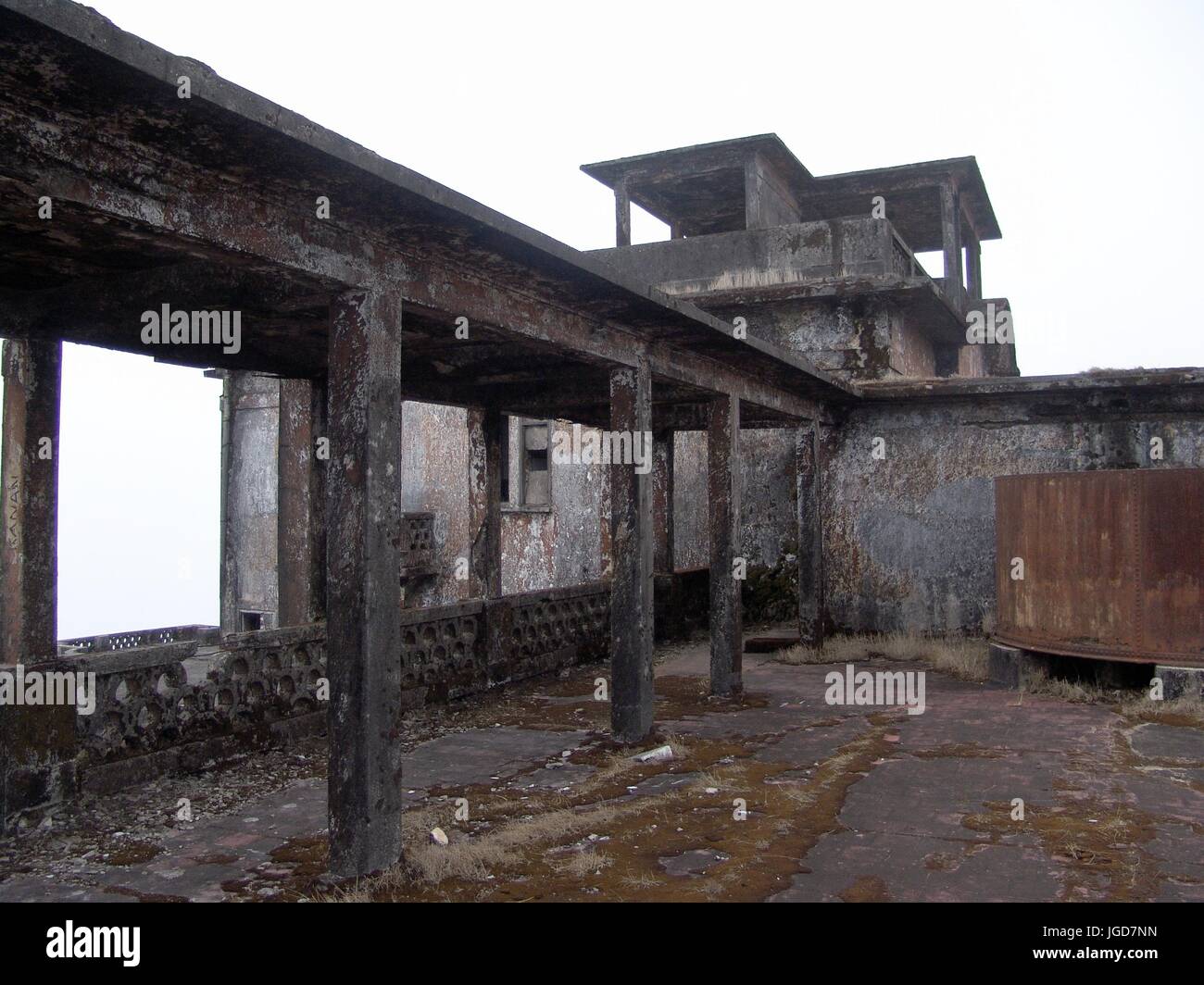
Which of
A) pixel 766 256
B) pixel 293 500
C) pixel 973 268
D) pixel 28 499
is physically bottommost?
pixel 28 499

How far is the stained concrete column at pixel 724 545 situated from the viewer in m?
9.04

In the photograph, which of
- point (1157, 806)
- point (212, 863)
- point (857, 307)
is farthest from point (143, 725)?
point (857, 307)

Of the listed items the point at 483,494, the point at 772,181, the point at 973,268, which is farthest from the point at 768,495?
the point at 973,268

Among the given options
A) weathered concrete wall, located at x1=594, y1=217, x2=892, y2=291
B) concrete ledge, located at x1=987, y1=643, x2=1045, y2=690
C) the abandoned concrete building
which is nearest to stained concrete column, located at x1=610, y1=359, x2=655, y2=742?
the abandoned concrete building

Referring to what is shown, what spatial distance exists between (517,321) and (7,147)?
9.97 ft

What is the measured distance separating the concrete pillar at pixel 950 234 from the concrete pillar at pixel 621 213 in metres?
5.26

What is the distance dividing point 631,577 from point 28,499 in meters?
4.05

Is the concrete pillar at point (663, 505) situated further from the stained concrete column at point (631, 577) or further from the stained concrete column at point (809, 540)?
the stained concrete column at point (631, 577)

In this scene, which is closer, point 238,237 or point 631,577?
point 238,237

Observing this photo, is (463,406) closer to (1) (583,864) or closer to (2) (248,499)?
(1) (583,864)

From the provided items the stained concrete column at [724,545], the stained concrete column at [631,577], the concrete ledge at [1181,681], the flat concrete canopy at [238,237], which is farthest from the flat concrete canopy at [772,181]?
the concrete ledge at [1181,681]

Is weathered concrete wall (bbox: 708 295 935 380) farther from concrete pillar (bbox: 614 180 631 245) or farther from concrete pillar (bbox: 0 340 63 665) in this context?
concrete pillar (bbox: 0 340 63 665)

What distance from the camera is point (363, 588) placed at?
452 centimetres

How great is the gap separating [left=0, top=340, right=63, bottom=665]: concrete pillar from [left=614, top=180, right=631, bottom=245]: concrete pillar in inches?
466
